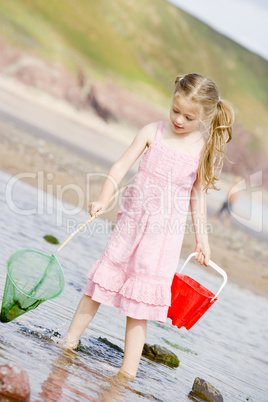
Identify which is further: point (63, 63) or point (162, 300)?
point (63, 63)

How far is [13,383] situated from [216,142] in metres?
2.05

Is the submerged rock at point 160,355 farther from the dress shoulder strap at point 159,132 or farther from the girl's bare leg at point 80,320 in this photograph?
the dress shoulder strap at point 159,132

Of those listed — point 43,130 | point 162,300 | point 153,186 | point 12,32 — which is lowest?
point 162,300

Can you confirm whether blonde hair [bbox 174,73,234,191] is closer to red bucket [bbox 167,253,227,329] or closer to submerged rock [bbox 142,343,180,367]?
red bucket [bbox 167,253,227,329]

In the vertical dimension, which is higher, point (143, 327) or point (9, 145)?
point (9, 145)

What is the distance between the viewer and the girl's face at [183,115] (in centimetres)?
422

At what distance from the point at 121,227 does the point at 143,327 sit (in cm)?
61

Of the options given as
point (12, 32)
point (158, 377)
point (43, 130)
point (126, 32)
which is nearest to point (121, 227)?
point (158, 377)

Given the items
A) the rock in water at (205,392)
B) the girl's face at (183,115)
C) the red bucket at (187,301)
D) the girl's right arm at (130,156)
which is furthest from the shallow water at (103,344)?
the girl's face at (183,115)

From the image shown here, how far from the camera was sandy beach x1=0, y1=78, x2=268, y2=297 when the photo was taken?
37.2 feet

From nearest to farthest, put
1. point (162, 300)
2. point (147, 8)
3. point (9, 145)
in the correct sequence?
point (162, 300), point (9, 145), point (147, 8)

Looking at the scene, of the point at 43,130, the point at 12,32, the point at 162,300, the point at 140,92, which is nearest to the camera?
the point at 162,300

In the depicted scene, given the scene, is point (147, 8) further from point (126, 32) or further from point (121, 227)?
point (121, 227)

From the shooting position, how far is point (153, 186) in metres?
4.29
